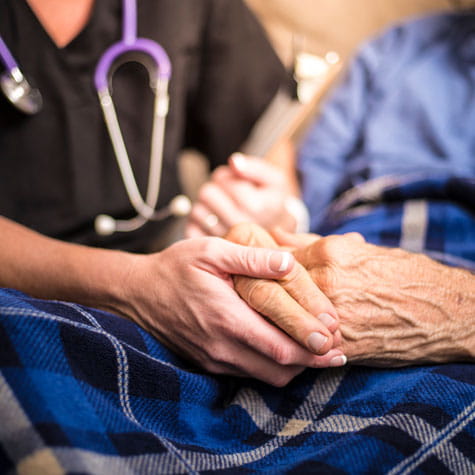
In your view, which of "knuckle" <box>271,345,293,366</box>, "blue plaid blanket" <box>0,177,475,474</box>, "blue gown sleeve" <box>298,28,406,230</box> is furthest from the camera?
"blue gown sleeve" <box>298,28,406,230</box>

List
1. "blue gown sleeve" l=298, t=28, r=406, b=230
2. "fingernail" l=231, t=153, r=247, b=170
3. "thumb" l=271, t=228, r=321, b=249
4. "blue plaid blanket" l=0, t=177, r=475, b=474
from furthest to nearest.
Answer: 1. "blue gown sleeve" l=298, t=28, r=406, b=230
2. "fingernail" l=231, t=153, r=247, b=170
3. "thumb" l=271, t=228, r=321, b=249
4. "blue plaid blanket" l=0, t=177, r=475, b=474

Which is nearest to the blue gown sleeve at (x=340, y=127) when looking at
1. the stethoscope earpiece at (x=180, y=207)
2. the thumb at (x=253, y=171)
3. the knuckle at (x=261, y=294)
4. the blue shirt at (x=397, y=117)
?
the blue shirt at (x=397, y=117)

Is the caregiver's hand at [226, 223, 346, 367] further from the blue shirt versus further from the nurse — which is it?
the blue shirt

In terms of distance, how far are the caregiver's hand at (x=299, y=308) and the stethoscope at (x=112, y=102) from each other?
0.38 meters

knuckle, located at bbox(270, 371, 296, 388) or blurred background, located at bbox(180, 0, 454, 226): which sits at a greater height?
blurred background, located at bbox(180, 0, 454, 226)

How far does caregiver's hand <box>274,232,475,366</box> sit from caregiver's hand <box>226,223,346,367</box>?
4cm

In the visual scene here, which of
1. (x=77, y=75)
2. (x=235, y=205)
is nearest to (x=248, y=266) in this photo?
(x=235, y=205)

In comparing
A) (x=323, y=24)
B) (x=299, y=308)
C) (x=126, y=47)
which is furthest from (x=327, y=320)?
(x=323, y=24)

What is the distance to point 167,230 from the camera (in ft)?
3.28

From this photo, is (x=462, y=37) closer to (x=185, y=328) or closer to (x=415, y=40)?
(x=415, y=40)

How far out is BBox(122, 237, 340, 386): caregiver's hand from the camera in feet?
1.70

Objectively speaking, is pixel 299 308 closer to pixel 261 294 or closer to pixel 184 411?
pixel 261 294

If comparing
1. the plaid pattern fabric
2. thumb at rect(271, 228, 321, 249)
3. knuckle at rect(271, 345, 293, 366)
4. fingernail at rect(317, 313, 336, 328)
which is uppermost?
thumb at rect(271, 228, 321, 249)

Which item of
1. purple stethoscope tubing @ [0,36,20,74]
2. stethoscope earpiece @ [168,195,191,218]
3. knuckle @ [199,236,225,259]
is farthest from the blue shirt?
purple stethoscope tubing @ [0,36,20,74]
